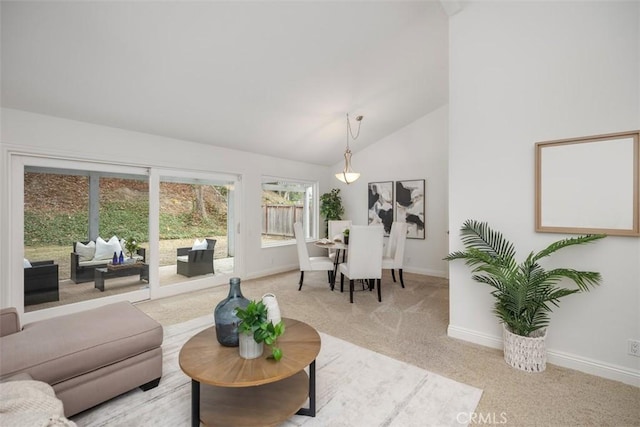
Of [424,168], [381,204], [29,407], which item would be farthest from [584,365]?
[381,204]

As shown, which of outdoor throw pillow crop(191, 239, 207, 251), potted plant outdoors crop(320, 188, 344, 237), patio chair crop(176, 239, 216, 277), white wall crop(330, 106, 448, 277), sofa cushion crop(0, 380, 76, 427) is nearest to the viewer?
sofa cushion crop(0, 380, 76, 427)

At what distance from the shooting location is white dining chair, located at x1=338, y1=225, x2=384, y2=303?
3684mm

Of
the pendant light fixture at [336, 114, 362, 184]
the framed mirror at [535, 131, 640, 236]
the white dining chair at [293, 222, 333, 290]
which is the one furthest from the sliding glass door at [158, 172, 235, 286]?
the framed mirror at [535, 131, 640, 236]

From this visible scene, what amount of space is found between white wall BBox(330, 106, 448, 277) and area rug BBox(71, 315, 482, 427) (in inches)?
133

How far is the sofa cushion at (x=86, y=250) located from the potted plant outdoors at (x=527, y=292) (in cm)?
415

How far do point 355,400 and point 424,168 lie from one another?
4405mm

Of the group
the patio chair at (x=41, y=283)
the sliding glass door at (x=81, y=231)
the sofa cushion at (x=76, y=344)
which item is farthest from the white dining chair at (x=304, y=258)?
the patio chair at (x=41, y=283)

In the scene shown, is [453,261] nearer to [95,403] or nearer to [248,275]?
[95,403]

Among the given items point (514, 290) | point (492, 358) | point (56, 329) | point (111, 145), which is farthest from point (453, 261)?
point (111, 145)

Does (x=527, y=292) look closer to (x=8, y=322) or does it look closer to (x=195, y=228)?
(x=8, y=322)

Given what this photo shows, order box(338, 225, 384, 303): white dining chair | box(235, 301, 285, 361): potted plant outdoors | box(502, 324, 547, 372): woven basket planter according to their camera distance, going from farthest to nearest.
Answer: box(338, 225, 384, 303): white dining chair < box(502, 324, 547, 372): woven basket planter < box(235, 301, 285, 361): potted plant outdoors

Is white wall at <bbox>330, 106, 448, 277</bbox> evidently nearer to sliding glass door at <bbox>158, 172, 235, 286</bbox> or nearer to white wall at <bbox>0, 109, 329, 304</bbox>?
white wall at <bbox>0, 109, 329, 304</bbox>

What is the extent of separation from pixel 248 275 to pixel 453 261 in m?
3.39

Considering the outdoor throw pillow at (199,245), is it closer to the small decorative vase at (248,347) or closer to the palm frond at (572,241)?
the small decorative vase at (248,347)
